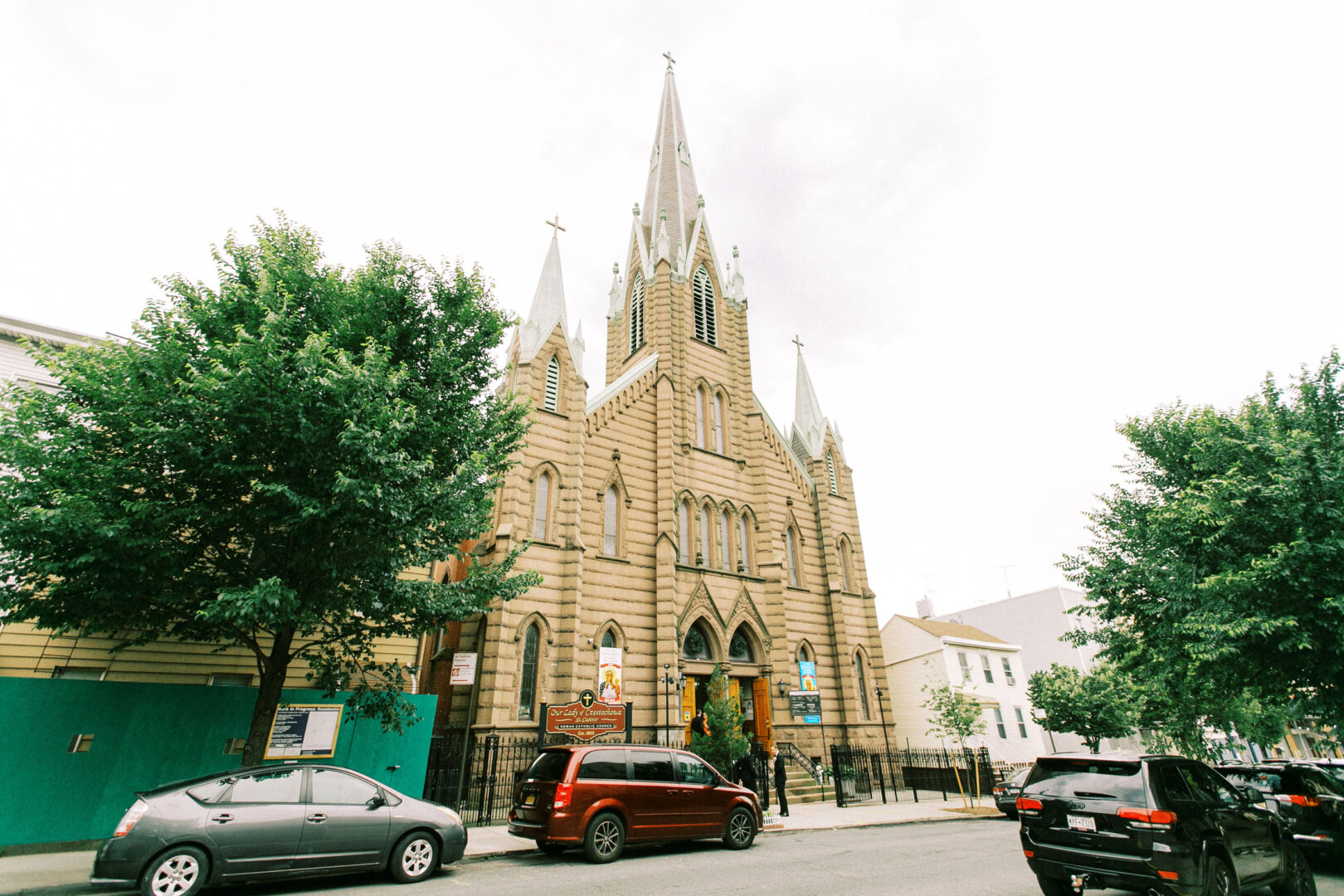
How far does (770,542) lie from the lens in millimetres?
26500

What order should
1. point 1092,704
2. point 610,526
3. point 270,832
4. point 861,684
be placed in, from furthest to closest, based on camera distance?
point 1092,704 → point 861,684 → point 610,526 → point 270,832

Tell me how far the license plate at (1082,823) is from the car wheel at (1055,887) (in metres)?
0.87

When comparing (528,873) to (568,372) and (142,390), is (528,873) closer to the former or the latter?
(142,390)

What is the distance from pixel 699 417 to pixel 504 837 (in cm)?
1908

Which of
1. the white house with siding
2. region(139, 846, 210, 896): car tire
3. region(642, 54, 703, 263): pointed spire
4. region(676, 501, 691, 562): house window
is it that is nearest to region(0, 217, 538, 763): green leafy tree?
region(139, 846, 210, 896): car tire

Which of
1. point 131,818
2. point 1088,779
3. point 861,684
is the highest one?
point 861,684

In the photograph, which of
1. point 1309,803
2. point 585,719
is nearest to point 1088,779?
point 1309,803

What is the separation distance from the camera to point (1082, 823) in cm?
706

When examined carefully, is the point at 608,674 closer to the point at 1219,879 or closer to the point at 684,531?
the point at 684,531

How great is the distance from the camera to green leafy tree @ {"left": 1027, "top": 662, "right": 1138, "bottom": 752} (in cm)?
2795

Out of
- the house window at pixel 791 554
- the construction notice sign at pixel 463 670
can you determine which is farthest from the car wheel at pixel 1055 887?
the house window at pixel 791 554

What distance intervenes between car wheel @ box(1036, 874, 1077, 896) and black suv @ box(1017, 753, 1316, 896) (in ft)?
0.03

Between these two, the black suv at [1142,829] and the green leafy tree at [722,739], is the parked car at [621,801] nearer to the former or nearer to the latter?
the green leafy tree at [722,739]

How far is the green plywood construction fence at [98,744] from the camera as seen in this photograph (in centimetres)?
1045
